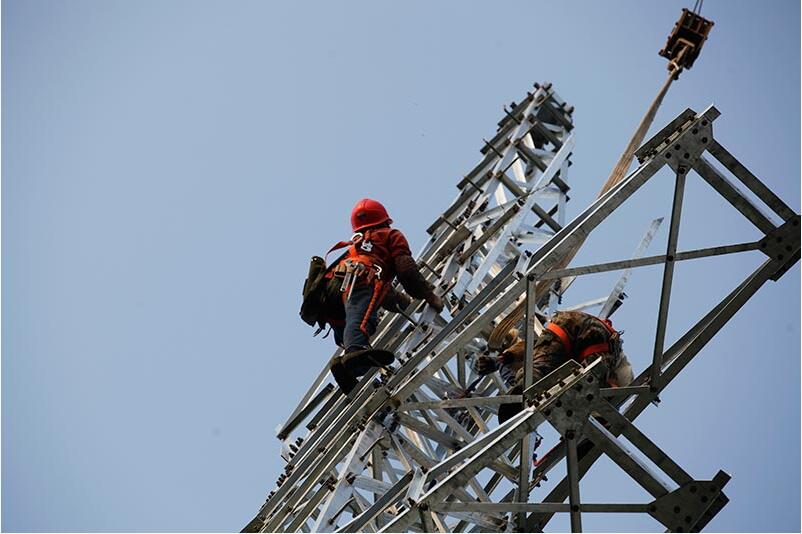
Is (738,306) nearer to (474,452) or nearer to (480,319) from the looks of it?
(480,319)

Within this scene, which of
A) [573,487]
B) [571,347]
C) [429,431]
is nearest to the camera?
[573,487]

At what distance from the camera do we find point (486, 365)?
11.9m

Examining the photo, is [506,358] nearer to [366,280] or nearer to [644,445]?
[366,280]

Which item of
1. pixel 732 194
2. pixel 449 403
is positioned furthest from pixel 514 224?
pixel 732 194

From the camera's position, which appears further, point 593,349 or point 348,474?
point 593,349

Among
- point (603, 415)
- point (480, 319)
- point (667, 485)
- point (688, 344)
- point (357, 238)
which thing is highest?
point (357, 238)

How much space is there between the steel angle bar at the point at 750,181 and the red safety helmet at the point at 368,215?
3.89 m

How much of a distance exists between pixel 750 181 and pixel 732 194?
24 cm

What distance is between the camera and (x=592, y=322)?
10969 millimetres

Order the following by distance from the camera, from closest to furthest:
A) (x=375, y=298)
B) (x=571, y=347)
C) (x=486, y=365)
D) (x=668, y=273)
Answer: (x=668, y=273) → (x=571, y=347) → (x=375, y=298) → (x=486, y=365)

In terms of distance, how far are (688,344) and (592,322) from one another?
90cm

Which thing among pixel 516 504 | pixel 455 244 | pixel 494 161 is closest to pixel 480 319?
pixel 516 504

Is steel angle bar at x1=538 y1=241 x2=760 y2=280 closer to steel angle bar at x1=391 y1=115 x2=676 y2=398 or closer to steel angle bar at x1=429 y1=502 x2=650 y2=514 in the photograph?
steel angle bar at x1=391 y1=115 x2=676 y2=398

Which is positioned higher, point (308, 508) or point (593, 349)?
point (593, 349)
